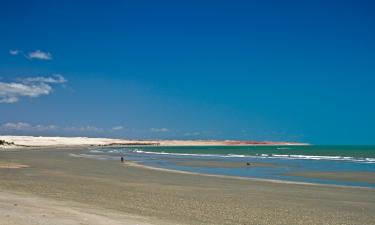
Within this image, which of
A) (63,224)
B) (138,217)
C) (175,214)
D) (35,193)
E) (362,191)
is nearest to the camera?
(63,224)

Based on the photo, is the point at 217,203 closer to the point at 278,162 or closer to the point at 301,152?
the point at 278,162

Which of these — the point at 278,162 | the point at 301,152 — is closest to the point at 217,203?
the point at 278,162

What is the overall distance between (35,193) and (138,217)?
21.6 feet

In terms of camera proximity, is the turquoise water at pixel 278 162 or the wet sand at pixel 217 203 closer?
the wet sand at pixel 217 203

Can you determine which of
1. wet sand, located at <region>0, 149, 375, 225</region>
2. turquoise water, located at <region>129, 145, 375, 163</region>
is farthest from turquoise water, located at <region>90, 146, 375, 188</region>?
wet sand, located at <region>0, 149, 375, 225</region>

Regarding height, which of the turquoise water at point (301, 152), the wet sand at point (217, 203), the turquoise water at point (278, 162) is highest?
the turquoise water at point (301, 152)

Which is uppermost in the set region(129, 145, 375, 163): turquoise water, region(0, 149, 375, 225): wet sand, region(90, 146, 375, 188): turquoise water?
region(129, 145, 375, 163): turquoise water

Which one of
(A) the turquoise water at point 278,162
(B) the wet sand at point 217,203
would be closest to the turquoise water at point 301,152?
(A) the turquoise water at point 278,162

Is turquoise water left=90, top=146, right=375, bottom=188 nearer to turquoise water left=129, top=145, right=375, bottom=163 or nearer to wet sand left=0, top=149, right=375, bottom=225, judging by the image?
turquoise water left=129, top=145, right=375, bottom=163

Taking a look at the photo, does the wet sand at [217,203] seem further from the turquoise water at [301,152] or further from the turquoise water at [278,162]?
the turquoise water at [301,152]

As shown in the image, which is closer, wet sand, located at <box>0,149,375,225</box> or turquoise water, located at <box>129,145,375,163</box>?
wet sand, located at <box>0,149,375,225</box>

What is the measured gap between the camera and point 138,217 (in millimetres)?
12922

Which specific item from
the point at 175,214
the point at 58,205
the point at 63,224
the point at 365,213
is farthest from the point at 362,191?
the point at 63,224

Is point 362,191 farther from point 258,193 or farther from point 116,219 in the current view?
point 116,219
